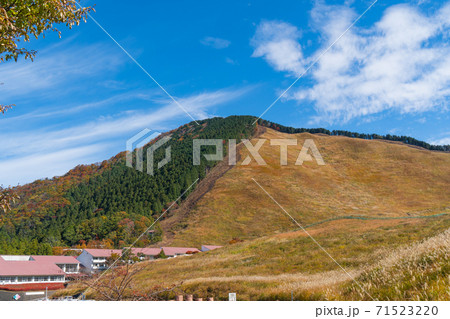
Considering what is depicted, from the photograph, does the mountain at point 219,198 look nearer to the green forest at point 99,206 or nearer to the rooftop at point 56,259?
the green forest at point 99,206

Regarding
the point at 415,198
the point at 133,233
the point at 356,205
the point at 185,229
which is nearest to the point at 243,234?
the point at 185,229

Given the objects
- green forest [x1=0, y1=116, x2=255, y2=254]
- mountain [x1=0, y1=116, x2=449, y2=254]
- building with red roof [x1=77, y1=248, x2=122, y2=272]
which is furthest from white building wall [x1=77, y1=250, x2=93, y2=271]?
mountain [x1=0, y1=116, x2=449, y2=254]

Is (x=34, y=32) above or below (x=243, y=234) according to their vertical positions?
above

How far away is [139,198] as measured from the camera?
118 meters

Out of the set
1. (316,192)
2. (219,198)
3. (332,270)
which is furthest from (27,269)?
(316,192)

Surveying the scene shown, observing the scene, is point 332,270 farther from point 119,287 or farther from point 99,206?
point 99,206

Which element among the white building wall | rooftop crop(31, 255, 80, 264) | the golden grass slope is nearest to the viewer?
rooftop crop(31, 255, 80, 264)

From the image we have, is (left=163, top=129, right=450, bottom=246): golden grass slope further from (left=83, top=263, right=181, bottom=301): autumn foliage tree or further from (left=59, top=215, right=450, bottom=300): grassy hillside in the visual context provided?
(left=83, top=263, right=181, bottom=301): autumn foliage tree

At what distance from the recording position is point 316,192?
108 metres

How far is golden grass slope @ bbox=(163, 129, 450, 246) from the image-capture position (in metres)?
84.8

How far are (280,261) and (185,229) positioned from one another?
199 feet

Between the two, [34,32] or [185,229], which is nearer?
[34,32]

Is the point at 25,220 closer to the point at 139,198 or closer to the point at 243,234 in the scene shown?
the point at 139,198
